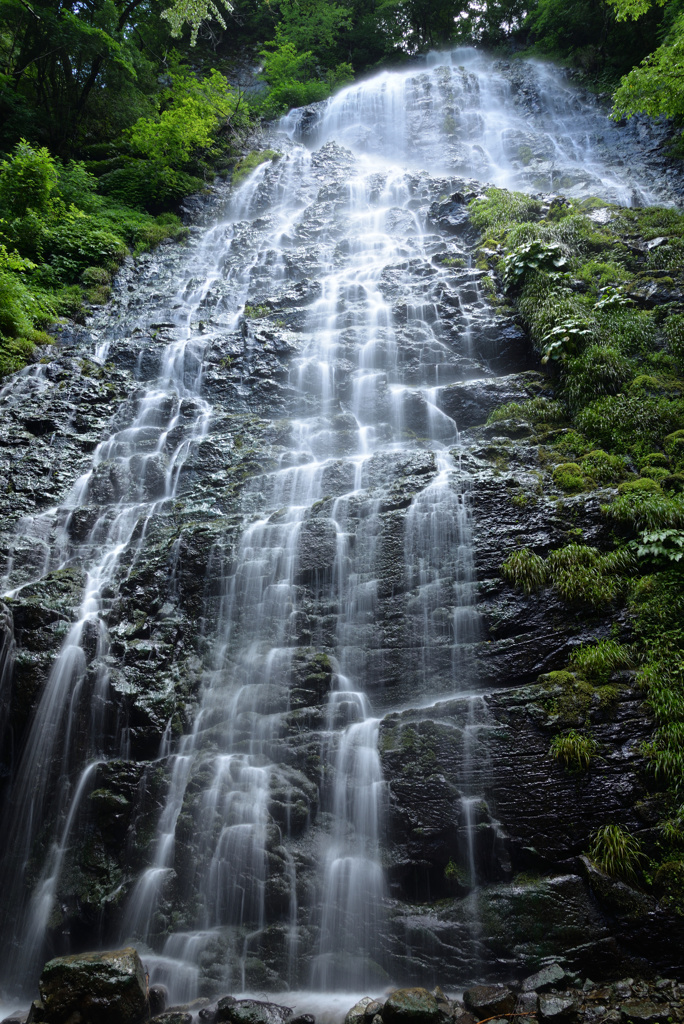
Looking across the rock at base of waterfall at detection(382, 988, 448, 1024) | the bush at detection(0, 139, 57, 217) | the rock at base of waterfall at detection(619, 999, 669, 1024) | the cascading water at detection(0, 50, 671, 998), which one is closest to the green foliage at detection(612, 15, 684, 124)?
the cascading water at detection(0, 50, 671, 998)

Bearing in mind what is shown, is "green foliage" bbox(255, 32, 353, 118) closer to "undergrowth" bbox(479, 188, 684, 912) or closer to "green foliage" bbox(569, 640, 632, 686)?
"undergrowth" bbox(479, 188, 684, 912)

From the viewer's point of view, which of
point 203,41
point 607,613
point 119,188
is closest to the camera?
point 607,613

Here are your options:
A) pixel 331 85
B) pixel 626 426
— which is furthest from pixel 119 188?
pixel 626 426

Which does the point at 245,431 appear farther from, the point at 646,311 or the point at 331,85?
the point at 331,85

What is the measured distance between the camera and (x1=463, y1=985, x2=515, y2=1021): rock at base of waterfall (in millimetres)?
4621

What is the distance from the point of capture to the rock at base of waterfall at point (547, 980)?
4754 millimetres

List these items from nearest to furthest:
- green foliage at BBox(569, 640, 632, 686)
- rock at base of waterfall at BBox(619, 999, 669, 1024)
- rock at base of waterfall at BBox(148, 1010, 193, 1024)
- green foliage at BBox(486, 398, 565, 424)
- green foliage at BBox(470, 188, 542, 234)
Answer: rock at base of waterfall at BBox(619, 999, 669, 1024), rock at base of waterfall at BBox(148, 1010, 193, 1024), green foliage at BBox(569, 640, 632, 686), green foliage at BBox(486, 398, 565, 424), green foliage at BBox(470, 188, 542, 234)

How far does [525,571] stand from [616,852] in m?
3.14

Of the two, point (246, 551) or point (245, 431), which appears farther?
point (245, 431)

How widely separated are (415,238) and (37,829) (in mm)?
16886

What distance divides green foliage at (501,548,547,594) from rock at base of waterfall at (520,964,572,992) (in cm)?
374

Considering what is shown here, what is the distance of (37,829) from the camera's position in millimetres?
6734

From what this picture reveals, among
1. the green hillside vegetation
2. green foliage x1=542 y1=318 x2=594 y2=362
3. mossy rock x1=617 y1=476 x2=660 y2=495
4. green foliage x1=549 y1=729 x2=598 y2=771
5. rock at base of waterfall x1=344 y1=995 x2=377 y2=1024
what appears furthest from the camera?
the green hillside vegetation

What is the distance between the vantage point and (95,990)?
199 inches
